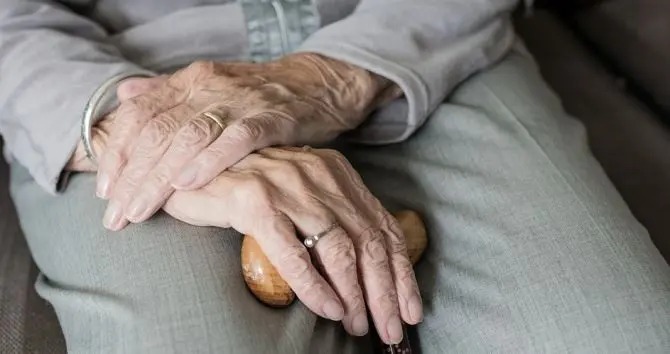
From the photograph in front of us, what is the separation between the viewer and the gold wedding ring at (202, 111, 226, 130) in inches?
30.9

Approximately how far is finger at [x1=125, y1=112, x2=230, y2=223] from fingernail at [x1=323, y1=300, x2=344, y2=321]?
0.17 m

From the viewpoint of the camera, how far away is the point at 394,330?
0.76 meters

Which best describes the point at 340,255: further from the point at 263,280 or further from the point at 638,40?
the point at 638,40

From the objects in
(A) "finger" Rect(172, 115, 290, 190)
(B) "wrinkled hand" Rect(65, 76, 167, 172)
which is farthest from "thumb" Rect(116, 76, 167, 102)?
(A) "finger" Rect(172, 115, 290, 190)

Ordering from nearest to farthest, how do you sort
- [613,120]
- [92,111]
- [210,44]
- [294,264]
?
[294,264] < [92,111] < [210,44] < [613,120]

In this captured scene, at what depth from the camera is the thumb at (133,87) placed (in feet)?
2.74

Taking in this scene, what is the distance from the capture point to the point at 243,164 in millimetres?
775

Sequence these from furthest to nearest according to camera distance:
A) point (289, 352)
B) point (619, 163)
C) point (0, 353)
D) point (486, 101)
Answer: point (619, 163) < point (486, 101) < point (0, 353) < point (289, 352)

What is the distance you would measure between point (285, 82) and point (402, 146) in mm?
158

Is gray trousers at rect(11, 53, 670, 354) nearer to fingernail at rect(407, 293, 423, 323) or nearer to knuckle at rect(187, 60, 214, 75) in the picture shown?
fingernail at rect(407, 293, 423, 323)

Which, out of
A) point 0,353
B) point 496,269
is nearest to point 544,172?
point 496,269

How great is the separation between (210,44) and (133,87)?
154 millimetres

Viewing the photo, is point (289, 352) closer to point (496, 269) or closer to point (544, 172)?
point (496, 269)

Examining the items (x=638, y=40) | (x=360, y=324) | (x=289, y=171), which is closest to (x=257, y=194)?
(x=289, y=171)
